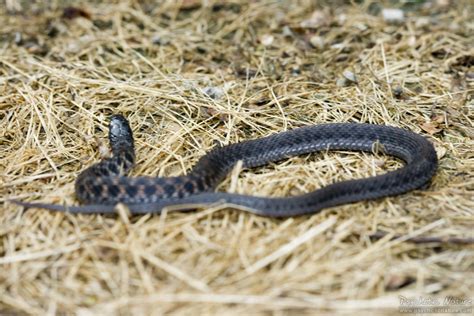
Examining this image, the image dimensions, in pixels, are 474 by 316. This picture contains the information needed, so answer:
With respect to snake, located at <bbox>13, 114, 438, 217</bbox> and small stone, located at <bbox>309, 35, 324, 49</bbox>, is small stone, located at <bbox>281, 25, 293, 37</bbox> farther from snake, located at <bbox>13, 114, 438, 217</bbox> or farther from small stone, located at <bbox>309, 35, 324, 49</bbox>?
snake, located at <bbox>13, 114, 438, 217</bbox>

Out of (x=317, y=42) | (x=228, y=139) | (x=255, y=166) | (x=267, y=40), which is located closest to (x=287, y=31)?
(x=267, y=40)

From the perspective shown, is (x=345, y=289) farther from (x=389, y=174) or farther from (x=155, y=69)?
(x=155, y=69)

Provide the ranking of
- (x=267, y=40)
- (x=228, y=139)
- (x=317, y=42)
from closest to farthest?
(x=228, y=139), (x=317, y=42), (x=267, y=40)

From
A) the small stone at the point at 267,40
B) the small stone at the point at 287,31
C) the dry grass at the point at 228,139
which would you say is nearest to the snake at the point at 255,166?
the dry grass at the point at 228,139

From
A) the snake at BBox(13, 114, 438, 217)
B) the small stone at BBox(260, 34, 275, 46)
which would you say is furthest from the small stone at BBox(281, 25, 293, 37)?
the snake at BBox(13, 114, 438, 217)

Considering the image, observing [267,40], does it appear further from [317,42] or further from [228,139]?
[228,139]

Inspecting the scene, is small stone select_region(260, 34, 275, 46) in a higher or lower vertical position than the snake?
higher

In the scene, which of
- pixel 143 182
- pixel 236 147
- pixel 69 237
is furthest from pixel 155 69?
pixel 69 237
